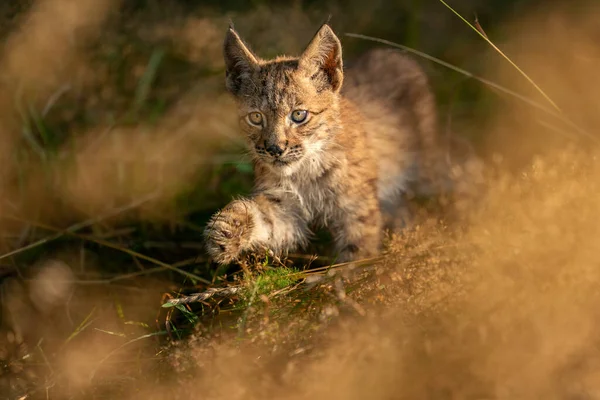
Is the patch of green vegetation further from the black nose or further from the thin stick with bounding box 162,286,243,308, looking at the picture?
the black nose

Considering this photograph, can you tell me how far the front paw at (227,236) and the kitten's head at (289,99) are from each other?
33cm

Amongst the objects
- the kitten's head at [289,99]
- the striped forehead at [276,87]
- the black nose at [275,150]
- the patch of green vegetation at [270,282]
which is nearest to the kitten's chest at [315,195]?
the kitten's head at [289,99]

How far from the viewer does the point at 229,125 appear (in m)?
4.70

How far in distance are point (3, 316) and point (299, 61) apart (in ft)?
6.67

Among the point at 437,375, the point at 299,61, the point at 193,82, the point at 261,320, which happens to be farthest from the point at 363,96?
the point at 437,375

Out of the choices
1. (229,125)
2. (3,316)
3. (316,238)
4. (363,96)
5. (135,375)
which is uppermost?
(363,96)

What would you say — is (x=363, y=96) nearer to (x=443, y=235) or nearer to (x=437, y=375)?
(x=443, y=235)

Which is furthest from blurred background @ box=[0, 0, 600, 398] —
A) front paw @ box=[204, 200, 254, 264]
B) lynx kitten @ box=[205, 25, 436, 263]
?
lynx kitten @ box=[205, 25, 436, 263]

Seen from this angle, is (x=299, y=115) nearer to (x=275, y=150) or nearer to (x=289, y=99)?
(x=289, y=99)

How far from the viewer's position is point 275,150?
327 cm

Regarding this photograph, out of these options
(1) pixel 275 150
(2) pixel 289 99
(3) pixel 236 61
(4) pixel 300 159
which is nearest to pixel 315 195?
(4) pixel 300 159

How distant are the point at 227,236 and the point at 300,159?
1.73 ft

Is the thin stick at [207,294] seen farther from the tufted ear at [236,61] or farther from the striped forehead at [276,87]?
the tufted ear at [236,61]

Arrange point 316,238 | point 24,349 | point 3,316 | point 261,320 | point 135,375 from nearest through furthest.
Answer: point 261,320, point 135,375, point 24,349, point 3,316, point 316,238
